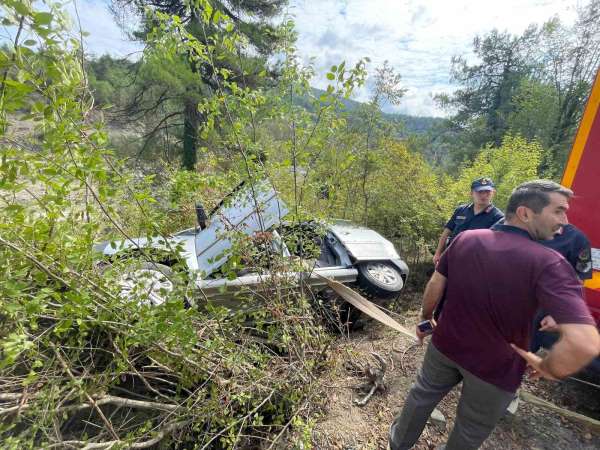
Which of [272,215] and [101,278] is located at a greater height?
[272,215]

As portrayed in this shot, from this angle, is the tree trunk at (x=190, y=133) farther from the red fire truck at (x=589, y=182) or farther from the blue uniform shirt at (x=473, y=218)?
the red fire truck at (x=589, y=182)

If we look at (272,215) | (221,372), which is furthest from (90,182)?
(221,372)

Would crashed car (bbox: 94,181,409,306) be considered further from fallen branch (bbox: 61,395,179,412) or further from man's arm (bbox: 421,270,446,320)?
man's arm (bbox: 421,270,446,320)

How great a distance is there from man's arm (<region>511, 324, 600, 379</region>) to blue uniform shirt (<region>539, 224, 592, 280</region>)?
159 centimetres

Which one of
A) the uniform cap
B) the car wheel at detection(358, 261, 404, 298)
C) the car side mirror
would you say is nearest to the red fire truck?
the uniform cap

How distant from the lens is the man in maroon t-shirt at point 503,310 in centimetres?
122

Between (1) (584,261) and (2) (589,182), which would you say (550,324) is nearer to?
(1) (584,261)

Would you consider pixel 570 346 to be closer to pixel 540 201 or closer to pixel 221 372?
pixel 540 201

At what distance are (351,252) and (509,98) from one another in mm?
23072

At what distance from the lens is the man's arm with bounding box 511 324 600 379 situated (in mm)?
1146

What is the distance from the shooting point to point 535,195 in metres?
1.47

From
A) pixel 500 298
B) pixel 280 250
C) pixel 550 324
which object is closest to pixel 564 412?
pixel 550 324

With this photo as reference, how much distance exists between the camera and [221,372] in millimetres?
2062

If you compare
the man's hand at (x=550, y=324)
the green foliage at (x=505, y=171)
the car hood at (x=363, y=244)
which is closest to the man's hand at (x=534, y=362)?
the man's hand at (x=550, y=324)
